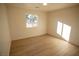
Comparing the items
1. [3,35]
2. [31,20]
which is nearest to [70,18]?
[31,20]

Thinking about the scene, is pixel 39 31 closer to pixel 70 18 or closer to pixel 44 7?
pixel 44 7

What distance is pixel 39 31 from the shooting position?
4.25 ft

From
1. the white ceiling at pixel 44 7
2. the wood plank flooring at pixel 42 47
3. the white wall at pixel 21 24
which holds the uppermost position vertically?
the white ceiling at pixel 44 7

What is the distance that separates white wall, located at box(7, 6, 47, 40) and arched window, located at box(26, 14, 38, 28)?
40 mm

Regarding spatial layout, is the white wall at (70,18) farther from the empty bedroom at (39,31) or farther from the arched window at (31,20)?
the arched window at (31,20)

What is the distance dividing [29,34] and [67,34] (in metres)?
0.50

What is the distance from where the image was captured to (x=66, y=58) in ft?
3.51

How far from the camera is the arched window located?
4.00ft

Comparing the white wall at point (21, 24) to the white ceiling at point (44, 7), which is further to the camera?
the white wall at point (21, 24)

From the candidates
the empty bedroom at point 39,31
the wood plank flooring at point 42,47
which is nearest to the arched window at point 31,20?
the empty bedroom at point 39,31

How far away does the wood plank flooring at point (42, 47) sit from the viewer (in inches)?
47.6

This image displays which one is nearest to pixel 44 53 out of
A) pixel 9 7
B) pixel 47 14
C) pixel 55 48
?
pixel 55 48

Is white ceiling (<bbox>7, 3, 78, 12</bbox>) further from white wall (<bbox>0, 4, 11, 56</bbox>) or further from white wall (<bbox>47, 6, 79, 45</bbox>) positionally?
white wall (<bbox>0, 4, 11, 56</bbox>)

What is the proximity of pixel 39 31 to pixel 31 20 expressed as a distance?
0.18m
